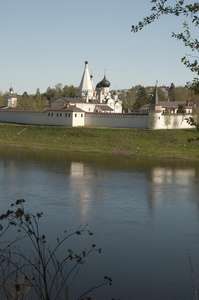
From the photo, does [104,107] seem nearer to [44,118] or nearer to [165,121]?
[44,118]

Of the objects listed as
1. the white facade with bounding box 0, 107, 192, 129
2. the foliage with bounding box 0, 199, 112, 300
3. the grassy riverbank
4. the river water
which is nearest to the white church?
the white facade with bounding box 0, 107, 192, 129

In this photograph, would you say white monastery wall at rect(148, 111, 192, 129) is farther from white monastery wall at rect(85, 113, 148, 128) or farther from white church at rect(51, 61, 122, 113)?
white church at rect(51, 61, 122, 113)

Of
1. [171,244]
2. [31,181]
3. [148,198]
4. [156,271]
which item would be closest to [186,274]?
[156,271]

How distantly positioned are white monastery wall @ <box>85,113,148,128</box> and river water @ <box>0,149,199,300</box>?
1655 cm

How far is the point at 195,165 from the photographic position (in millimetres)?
30984

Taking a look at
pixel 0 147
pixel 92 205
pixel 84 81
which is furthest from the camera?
pixel 84 81

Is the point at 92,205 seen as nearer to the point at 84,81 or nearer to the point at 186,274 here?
the point at 186,274

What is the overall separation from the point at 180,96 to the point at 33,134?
1949 inches

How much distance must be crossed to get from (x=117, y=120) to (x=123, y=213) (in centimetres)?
3299

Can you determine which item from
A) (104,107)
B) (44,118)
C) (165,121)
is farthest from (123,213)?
(104,107)

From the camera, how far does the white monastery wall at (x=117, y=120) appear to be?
46.8 metres

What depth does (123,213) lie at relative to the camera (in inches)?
619

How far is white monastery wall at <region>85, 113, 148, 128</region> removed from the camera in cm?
4684

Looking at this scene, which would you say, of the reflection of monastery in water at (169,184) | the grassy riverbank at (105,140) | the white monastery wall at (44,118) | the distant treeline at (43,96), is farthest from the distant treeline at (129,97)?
the reflection of monastery in water at (169,184)
